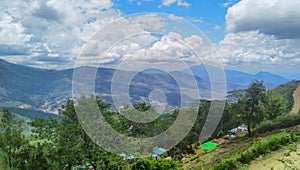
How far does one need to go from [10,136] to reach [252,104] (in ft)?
64.3

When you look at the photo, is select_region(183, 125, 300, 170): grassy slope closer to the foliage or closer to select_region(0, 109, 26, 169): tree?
the foliage

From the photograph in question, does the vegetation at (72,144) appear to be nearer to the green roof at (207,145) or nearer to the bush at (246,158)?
the bush at (246,158)

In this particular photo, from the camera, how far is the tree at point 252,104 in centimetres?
2223

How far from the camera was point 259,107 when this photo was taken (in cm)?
2292

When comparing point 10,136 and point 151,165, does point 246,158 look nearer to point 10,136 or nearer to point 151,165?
point 151,165

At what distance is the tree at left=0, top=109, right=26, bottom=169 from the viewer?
359 inches

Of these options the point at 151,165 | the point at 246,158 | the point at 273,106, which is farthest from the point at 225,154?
the point at 273,106

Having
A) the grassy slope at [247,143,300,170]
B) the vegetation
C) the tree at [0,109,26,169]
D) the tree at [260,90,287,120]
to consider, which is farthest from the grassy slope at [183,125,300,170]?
the tree at [260,90,287,120]

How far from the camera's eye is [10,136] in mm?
9211

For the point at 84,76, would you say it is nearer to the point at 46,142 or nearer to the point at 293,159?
the point at 46,142

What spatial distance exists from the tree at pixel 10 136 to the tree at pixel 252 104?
18608mm

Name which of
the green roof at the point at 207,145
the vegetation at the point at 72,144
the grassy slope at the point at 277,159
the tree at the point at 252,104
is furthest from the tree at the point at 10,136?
the green roof at the point at 207,145

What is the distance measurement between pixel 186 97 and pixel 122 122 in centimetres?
388

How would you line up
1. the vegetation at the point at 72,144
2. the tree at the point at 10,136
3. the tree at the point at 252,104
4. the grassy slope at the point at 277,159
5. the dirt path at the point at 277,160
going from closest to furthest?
the dirt path at the point at 277,160, the grassy slope at the point at 277,159, the tree at the point at 10,136, the vegetation at the point at 72,144, the tree at the point at 252,104
